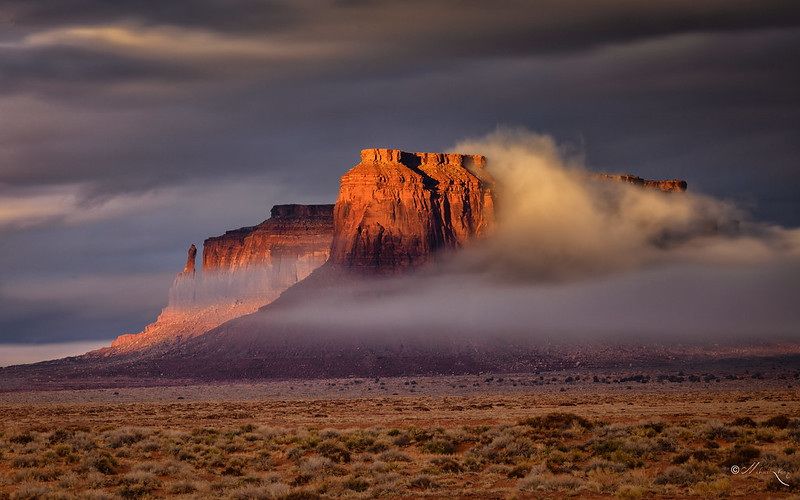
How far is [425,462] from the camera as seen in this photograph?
115 feet

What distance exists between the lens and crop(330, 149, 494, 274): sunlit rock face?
168 metres

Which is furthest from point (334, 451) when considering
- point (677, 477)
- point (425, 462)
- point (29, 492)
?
point (677, 477)

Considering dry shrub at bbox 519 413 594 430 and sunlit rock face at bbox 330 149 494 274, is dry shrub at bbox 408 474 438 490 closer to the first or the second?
dry shrub at bbox 519 413 594 430

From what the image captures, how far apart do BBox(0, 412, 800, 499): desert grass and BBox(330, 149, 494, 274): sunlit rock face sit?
12410cm

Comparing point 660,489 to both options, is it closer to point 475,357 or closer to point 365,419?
point 365,419

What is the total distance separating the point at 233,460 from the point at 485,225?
469 feet

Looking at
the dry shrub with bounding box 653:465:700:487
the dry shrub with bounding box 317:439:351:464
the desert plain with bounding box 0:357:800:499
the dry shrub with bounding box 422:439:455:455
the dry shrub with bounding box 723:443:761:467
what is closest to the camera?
the dry shrub with bounding box 653:465:700:487

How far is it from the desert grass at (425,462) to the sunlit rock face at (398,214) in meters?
124

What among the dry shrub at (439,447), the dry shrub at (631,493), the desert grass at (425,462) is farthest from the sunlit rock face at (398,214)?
→ the dry shrub at (631,493)

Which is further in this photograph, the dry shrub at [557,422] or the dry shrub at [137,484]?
the dry shrub at [557,422]

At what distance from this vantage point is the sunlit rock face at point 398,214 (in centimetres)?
16825

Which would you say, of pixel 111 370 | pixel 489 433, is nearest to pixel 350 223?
pixel 111 370

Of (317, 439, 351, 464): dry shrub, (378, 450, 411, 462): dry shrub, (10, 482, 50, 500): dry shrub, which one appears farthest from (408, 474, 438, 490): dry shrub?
(10, 482, 50, 500): dry shrub

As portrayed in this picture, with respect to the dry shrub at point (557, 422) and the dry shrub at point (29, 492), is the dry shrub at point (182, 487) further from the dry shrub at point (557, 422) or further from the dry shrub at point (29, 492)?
the dry shrub at point (557, 422)
